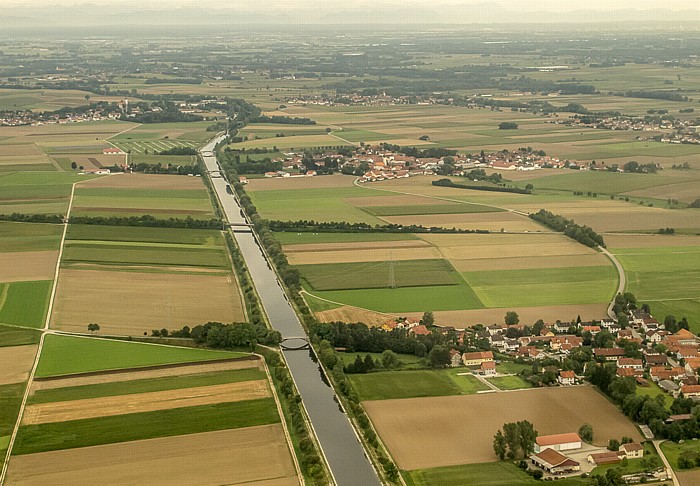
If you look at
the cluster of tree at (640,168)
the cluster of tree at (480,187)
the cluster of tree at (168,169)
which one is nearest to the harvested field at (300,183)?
the cluster of tree at (168,169)

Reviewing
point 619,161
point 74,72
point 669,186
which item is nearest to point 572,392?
point 669,186

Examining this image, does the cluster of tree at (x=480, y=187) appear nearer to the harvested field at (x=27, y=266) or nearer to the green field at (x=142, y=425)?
the harvested field at (x=27, y=266)

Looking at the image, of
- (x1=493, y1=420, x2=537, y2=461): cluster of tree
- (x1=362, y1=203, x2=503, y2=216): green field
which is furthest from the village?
(x1=362, y1=203, x2=503, y2=216): green field

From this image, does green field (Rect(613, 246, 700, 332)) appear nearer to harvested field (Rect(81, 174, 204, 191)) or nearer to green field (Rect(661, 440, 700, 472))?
green field (Rect(661, 440, 700, 472))

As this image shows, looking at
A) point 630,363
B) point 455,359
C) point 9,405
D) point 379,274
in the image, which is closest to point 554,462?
point 455,359

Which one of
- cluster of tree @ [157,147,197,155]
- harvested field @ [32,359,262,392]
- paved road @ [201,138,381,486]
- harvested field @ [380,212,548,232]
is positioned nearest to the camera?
paved road @ [201,138,381,486]

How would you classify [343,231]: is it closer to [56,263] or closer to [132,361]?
[56,263]


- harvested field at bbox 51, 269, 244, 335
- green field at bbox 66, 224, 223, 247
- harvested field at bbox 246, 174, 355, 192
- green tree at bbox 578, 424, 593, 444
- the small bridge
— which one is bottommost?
harvested field at bbox 246, 174, 355, 192
